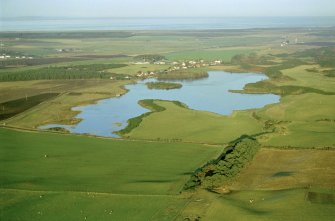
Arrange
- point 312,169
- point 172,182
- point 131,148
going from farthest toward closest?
point 131,148
point 312,169
point 172,182

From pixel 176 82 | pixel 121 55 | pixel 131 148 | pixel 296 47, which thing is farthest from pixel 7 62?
pixel 296 47

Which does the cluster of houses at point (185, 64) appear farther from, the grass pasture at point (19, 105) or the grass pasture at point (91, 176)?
the grass pasture at point (91, 176)

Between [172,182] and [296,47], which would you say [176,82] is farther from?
[296,47]

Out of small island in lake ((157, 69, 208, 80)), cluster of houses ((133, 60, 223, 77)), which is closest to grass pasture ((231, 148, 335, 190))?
small island in lake ((157, 69, 208, 80))

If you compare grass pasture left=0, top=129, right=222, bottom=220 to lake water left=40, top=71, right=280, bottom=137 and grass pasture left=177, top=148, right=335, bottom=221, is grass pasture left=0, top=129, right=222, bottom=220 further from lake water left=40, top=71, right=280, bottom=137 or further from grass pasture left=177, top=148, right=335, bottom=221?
lake water left=40, top=71, right=280, bottom=137

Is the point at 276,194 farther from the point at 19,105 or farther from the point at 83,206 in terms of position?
the point at 19,105

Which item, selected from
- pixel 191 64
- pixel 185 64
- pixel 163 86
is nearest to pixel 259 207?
pixel 163 86

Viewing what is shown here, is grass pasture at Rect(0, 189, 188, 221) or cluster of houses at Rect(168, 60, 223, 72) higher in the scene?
cluster of houses at Rect(168, 60, 223, 72)
